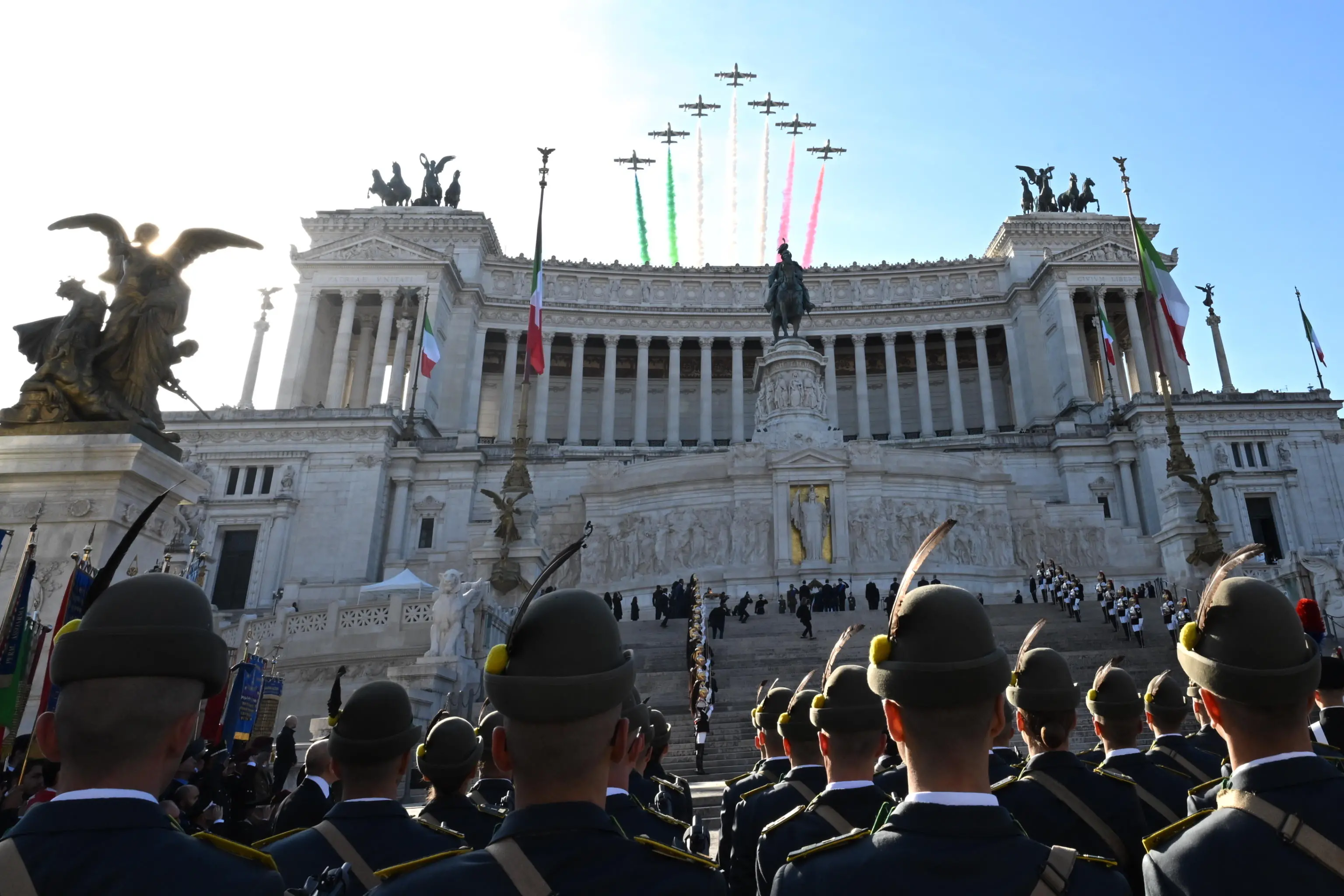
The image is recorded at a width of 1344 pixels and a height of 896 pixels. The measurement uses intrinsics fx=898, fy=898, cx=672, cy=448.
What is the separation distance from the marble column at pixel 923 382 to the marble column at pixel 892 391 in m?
1.58

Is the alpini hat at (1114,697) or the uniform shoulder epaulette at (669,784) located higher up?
the alpini hat at (1114,697)

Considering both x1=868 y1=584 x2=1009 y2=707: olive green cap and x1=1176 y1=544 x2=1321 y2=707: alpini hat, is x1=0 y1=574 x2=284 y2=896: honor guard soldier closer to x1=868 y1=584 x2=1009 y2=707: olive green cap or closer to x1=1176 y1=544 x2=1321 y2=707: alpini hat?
x1=868 y1=584 x2=1009 y2=707: olive green cap

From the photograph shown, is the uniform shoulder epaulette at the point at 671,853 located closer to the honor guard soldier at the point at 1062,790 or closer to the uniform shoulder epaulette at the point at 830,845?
the uniform shoulder epaulette at the point at 830,845

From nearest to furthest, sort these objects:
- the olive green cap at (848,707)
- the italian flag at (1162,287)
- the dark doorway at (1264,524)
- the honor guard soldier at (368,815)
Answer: the honor guard soldier at (368,815)
the olive green cap at (848,707)
the italian flag at (1162,287)
the dark doorway at (1264,524)

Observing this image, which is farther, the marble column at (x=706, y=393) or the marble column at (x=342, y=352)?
the marble column at (x=706, y=393)

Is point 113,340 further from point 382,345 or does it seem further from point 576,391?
point 576,391

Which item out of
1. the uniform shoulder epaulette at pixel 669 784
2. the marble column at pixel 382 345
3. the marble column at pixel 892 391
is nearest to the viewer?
the uniform shoulder epaulette at pixel 669 784

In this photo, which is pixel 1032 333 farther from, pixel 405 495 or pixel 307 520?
pixel 307 520

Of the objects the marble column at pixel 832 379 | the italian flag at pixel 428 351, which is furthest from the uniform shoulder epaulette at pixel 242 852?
the marble column at pixel 832 379

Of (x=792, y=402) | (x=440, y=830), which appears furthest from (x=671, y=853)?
(x=792, y=402)

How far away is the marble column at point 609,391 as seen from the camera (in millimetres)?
66188

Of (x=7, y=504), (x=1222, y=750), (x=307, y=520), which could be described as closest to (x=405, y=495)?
(x=307, y=520)

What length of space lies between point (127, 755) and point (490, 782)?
3.95 m

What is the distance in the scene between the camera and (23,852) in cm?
223
